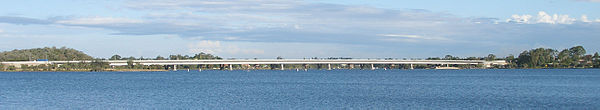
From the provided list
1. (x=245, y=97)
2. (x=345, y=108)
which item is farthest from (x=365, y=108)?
(x=245, y=97)

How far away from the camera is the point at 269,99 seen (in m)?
54.0

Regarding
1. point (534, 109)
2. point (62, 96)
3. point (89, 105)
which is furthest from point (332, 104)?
point (62, 96)

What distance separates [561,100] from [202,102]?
25.7 m

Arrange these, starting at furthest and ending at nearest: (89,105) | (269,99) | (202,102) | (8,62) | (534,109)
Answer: (8,62) → (269,99) → (202,102) → (89,105) → (534,109)

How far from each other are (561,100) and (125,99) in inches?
1253

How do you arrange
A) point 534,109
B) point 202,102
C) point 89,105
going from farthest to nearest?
1. point 202,102
2. point 89,105
3. point 534,109

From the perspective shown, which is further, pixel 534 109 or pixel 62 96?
pixel 62 96

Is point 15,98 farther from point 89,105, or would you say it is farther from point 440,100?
point 440,100

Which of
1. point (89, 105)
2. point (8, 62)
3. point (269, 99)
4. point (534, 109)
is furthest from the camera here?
point (8, 62)

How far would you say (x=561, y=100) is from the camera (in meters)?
52.2

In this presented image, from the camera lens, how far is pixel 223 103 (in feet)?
161

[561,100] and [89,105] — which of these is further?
[561,100]

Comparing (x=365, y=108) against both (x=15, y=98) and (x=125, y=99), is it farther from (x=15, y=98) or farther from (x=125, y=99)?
(x=15, y=98)

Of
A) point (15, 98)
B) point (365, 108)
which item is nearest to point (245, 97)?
point (365, 108)
